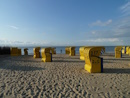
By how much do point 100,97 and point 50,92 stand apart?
5.81 feet

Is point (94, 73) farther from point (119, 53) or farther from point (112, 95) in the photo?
point (119, 53)

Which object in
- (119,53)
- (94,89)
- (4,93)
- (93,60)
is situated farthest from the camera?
(119,53)

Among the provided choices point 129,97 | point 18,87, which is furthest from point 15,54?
point 129,97

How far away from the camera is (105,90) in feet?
13.9

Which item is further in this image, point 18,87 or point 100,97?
point 18,87

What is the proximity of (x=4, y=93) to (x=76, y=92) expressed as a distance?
2.64 metres

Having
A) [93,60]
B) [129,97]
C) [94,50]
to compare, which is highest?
[94,50]

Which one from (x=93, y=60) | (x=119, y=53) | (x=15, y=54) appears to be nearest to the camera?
(x=93, y=60)

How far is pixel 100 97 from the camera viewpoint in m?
3.70

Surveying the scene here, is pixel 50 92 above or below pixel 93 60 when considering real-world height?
below

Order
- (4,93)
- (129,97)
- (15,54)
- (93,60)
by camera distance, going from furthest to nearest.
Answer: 1. (15,54)
2. (93,60)
3. (4,93)
4. (129,97)

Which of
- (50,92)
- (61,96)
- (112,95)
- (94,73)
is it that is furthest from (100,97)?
(94,73)

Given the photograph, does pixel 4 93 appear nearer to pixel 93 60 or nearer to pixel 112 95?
pixel 112 95

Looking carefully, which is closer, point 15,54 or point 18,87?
point 18,87
